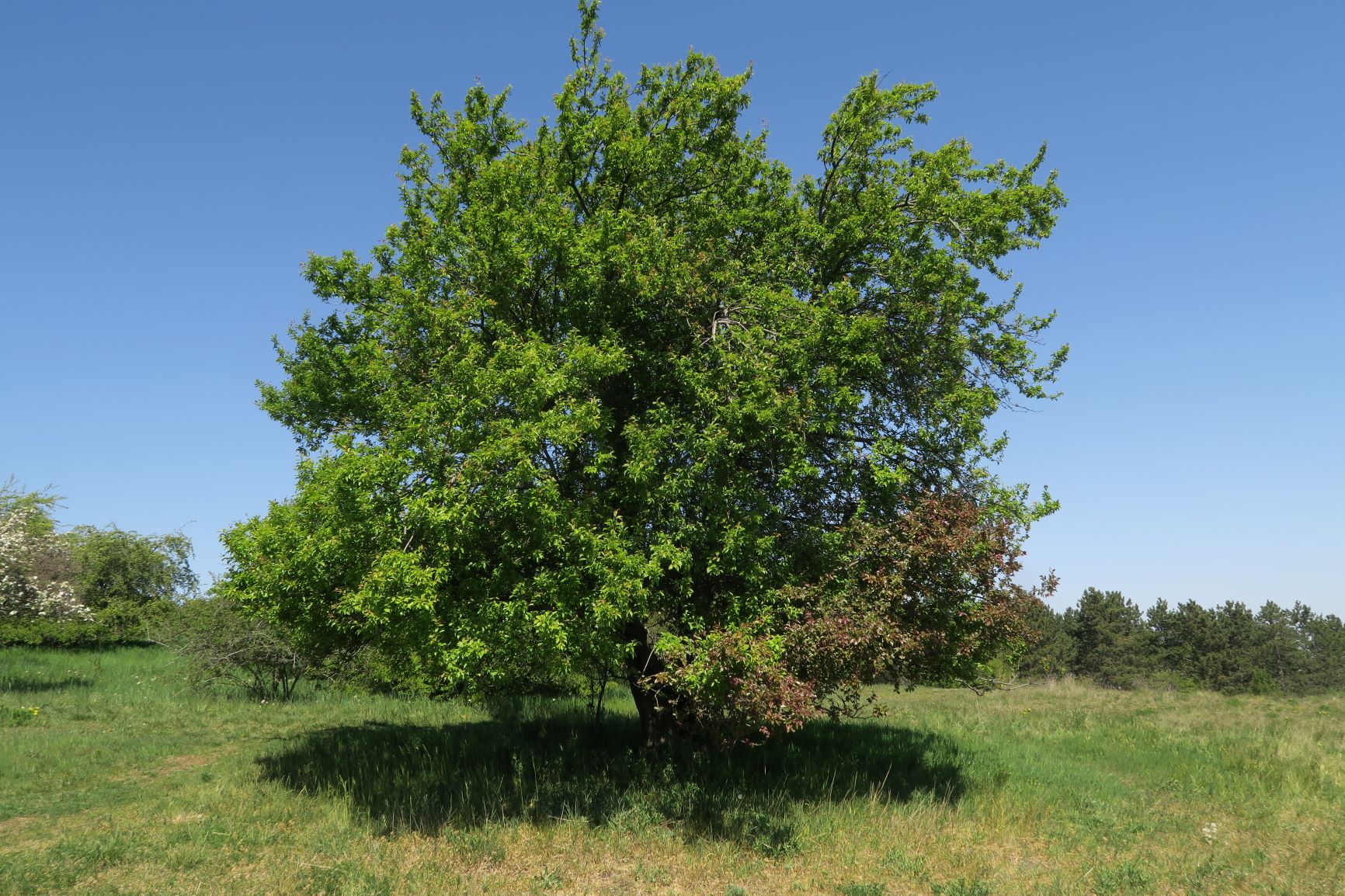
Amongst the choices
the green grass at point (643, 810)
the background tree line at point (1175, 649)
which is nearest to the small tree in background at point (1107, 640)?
the background tree line at point (1175, 649)

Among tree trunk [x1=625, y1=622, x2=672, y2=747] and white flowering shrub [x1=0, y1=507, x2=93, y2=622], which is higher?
white flowering shrub [x1=0, y1=507, x2=93, y2=622]

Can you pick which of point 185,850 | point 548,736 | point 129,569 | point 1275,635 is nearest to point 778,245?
point 548,736

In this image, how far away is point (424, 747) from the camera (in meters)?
15.6

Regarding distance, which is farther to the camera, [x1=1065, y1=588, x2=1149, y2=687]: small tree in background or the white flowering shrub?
[x1=1065, y1=588, x2=1149, y2=687]: small tree in background

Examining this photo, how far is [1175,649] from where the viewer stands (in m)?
73.2

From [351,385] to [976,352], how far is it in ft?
39.1

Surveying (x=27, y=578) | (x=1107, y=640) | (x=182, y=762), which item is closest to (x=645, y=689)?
(x=182, y=762)

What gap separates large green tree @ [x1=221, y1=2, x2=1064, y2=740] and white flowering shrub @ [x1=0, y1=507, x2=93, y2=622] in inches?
611

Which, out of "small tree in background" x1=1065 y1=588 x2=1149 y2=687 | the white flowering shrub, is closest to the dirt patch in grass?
the white flowering shrub

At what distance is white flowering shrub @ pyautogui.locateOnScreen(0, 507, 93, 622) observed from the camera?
79.9ft

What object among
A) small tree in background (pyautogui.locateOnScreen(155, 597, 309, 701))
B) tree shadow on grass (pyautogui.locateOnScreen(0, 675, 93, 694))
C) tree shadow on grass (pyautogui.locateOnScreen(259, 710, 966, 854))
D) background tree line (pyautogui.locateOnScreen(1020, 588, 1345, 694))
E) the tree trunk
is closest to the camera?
tree shadow on grass (pyautogui.locateOnScreen(259, 710, 966, 854))

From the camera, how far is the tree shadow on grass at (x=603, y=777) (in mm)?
11703

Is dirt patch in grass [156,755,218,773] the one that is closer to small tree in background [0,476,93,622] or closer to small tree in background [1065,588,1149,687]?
small tree in background [0,476,93,622]

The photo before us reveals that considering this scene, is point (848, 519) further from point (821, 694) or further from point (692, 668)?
point (692, 668)
